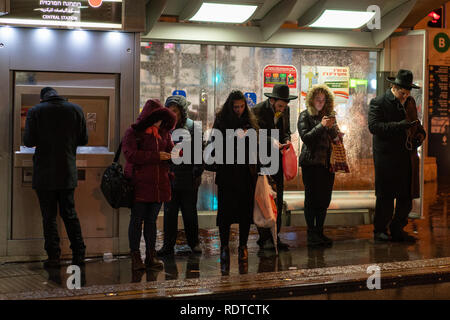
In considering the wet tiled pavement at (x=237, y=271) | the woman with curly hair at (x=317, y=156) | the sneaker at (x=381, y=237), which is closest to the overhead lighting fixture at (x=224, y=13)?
the woman with curly hair at (x=317, y=156)

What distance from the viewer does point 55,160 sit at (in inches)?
273

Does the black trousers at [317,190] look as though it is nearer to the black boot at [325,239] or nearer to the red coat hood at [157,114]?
the black boot at [325,239]

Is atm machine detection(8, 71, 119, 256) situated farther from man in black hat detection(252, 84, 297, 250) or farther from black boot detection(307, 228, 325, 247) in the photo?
black boot detection(307, 228, 325, 247)

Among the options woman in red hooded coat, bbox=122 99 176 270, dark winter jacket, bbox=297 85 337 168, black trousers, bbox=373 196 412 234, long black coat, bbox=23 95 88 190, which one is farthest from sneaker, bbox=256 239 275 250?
long black coat, bbox=23 95 88 190

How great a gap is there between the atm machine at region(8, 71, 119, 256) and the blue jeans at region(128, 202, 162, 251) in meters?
0.83

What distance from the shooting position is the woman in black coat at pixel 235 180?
7.14 metres

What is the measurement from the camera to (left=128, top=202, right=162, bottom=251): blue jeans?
6820mm

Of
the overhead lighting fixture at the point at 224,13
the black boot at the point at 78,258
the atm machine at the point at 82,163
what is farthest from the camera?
the overhead lighting fixture at the point at 224,13

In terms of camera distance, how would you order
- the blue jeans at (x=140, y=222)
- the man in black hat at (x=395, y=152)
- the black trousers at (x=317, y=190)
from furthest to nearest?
the man in black hat at (x=395, y=152) < the black trousers at (x=317, y=190) < the blue jeans at (x=140, y=222)

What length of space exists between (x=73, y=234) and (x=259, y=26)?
13.5ft

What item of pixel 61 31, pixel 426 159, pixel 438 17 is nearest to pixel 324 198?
pixel 61 31

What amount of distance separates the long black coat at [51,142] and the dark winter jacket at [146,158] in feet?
2.03

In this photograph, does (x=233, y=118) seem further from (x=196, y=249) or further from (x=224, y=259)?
(x=196, y=249)

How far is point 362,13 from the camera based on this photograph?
31.0 feet
